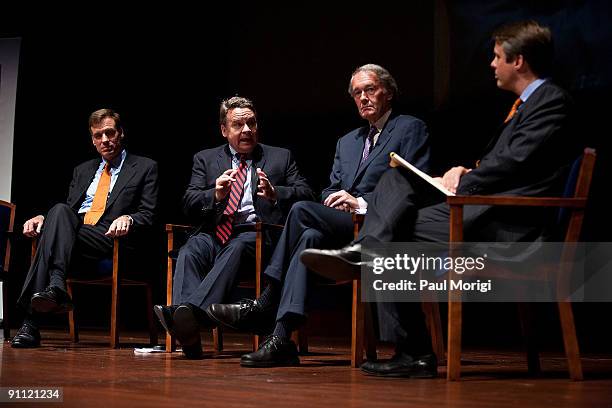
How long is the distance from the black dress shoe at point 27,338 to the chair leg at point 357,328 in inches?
65.4

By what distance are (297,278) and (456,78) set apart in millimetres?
2045

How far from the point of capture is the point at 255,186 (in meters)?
3.74

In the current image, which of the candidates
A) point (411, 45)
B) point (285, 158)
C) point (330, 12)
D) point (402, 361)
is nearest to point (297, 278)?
point (402, 361)

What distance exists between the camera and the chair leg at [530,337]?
2789 mm

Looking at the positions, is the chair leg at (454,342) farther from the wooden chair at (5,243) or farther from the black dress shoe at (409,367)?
the wooden chair at (5,243)

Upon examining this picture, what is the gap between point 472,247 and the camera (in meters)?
2.58

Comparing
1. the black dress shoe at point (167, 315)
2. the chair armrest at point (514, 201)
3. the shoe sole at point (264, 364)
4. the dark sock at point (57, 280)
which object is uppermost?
the chair armrest at point (514, 201)

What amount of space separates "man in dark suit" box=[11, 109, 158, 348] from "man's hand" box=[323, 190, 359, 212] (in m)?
1.28

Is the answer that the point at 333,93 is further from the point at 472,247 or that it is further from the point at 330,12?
the point at 472,247

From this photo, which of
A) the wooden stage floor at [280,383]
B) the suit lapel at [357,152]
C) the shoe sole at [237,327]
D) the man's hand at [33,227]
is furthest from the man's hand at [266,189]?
the man's hand at [33,227]

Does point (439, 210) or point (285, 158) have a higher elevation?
point (285, 158)

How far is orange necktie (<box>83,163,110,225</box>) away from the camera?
4.34m

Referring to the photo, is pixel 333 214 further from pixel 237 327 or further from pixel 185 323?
pixel 185 323

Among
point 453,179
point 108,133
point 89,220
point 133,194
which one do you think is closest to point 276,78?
point 108,133
